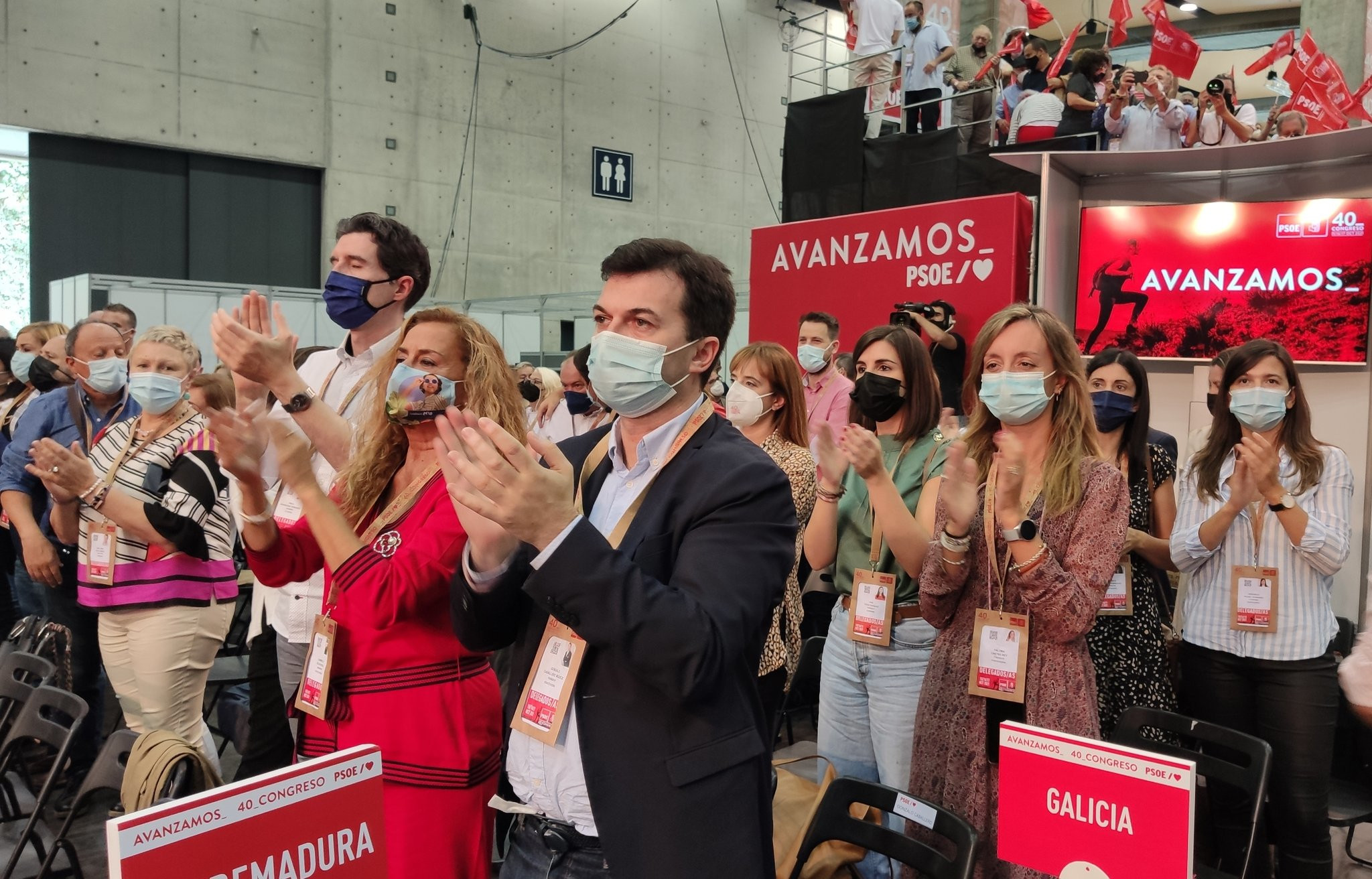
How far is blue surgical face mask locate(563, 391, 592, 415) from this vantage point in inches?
215

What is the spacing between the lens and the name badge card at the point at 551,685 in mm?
1425

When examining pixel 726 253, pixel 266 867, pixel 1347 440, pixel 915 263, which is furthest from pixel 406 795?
pixel 726 253

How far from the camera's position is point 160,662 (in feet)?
10.7

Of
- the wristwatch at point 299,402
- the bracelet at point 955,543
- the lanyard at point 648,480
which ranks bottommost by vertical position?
the bracelet at point 955,543

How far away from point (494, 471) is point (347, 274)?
1700 millimetres

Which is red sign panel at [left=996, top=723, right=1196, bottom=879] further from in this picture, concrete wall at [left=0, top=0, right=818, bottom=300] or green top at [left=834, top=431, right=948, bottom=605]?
concrete wall at [left=0, top=0, right=818, bottom=300]

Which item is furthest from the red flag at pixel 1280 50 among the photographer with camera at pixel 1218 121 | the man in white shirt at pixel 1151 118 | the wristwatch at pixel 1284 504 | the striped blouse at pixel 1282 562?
the wristwatch at pixel 1284 504

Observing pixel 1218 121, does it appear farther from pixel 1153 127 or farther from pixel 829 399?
pixel 829 399

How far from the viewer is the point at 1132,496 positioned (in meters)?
3.18

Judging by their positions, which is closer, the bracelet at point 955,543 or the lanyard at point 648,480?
the lanyard at point 648,480

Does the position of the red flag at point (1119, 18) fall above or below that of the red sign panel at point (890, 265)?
above

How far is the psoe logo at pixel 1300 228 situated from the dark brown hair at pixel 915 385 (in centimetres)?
348

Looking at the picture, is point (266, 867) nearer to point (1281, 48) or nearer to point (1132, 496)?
point (1132, 496)

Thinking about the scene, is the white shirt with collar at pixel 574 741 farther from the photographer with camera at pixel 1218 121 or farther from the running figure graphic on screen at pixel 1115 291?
the photographer with camera at pixel 1218 121
